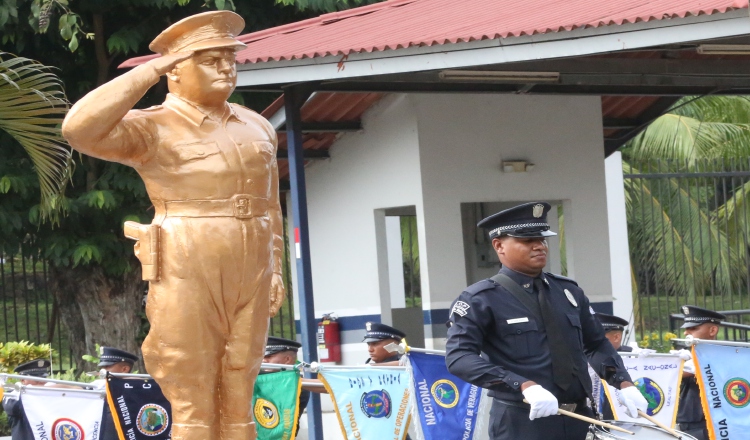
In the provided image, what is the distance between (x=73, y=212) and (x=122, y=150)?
6.53 meters

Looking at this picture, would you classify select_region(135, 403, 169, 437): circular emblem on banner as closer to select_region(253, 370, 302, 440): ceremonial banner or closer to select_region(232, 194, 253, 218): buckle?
select_region(253, 370, 302, 440): ceremonial banner

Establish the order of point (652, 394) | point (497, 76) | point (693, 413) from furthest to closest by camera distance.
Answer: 1. point (497, 76)
2. point (693, 413)
3. point (652, 394)

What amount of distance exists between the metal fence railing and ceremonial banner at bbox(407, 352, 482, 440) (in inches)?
218

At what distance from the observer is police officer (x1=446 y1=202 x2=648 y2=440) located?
508 cm

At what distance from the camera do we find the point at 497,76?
9188mm

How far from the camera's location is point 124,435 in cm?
725

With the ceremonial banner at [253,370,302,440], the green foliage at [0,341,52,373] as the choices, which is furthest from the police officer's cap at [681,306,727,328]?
the green foliage at [0,341,52,373]

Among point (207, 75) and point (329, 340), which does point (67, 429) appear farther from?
point (329, 340)

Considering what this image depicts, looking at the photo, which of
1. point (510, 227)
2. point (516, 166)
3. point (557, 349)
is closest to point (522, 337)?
point (557, 349)

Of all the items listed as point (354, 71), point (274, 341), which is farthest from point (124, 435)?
point (354, 71)

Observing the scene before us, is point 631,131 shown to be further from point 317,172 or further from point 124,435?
point 124,435

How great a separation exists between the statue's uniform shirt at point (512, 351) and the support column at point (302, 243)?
3.73 m

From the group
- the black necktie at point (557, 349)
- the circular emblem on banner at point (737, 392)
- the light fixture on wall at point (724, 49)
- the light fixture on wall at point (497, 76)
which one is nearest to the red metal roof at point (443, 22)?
the light fixture on wall at point (497, 76)

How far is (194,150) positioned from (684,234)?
12963 millimetres
